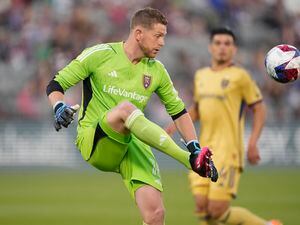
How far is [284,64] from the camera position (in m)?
9.09

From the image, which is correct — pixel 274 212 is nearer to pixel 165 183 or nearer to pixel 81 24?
pixel 165 183

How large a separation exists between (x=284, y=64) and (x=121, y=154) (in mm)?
1973

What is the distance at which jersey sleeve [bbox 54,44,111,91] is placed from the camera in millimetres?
8297

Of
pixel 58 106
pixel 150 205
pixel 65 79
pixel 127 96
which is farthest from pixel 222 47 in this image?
pixel 58 106

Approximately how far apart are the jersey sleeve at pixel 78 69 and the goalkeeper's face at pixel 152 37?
0.42 m

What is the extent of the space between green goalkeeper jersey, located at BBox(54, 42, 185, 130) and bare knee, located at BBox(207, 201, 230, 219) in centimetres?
252

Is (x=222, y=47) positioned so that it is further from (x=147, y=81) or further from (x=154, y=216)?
(x=154, y=216)

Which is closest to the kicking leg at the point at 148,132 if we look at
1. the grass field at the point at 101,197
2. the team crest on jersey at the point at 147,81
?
the team crest on jersey at the point at 147,81

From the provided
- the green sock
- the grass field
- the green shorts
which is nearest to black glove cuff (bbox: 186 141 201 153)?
the green sock

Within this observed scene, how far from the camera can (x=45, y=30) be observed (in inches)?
904

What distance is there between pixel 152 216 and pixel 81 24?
15527mm

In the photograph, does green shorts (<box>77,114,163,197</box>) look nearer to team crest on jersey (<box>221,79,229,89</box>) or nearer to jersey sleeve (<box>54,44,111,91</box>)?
jersey sleeve (<box>54,44,111,91</box>)

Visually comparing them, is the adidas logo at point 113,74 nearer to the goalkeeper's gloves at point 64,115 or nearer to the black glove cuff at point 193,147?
the goalkeeper's gloves at point 64,115

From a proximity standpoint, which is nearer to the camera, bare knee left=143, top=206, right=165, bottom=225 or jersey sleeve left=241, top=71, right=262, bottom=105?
bare knee left=143, top=206, right=165, bottom=225
